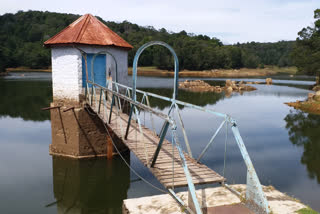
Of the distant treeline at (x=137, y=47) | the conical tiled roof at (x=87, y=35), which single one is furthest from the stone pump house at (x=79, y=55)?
the distant treeline at (x=137, y=47)

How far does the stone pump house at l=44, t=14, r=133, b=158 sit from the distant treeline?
214 feet

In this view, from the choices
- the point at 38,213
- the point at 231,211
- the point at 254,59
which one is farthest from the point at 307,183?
the point at 254,59

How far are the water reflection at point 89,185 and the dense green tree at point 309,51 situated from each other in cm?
3667

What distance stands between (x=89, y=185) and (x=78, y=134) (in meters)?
2.38

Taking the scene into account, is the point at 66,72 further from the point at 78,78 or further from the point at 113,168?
the point at 113,168

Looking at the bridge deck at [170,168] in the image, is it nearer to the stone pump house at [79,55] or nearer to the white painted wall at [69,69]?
the white painted wall at [69,69]

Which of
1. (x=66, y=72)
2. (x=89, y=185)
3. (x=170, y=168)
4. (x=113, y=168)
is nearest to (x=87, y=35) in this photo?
(x=66, y=72)

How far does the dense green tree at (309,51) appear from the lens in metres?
41.6

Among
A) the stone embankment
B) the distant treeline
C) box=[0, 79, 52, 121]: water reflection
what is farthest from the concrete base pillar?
the distant treeline

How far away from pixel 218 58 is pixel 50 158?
9031cm

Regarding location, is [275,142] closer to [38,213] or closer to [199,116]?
[199,116]

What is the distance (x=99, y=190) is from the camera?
1155 centimetres

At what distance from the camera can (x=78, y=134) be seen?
43.0 ft

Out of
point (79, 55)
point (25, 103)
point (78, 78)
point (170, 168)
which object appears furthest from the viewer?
point (25, 103)
